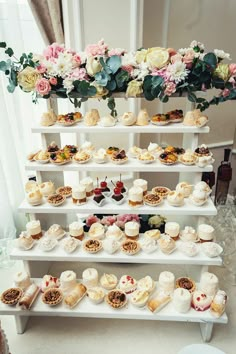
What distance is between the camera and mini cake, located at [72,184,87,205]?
1260 millimetres

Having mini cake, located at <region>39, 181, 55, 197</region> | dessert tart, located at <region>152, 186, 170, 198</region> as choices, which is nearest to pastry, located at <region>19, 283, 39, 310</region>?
mini cake, located at <region>39, 181, 55, 197</region>

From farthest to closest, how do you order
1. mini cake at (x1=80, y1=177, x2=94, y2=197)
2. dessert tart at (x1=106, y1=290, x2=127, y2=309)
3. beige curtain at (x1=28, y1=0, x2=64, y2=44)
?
beige curtain at (x1=28, y1=0, x2=64, y2=44) → mini cake at (x1=80, y1=177, x2=94, y2=197) → dessert tart at (x1=106, y1=290, x2=127, y2=309)

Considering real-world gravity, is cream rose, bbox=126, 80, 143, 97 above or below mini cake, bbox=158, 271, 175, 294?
above

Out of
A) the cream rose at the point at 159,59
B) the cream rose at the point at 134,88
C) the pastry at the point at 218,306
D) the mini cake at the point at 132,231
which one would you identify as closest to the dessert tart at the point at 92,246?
the mini cake at the point at 132,231

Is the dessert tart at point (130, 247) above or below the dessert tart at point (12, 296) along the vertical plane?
above

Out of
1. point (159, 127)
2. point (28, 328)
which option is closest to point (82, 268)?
point (28, 328)

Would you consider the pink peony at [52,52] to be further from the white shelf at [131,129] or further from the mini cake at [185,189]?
the mini cake at [185,189]

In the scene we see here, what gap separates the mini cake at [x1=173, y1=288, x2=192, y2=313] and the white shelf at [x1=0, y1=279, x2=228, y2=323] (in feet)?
0.06

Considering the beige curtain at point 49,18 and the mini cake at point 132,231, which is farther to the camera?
the beige curtain at point 49,18

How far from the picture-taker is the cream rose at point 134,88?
44.6 inches

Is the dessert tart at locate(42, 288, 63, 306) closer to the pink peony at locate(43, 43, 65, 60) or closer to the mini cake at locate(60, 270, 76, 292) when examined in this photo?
the mini cake at locate(60, 270, 76, 292)

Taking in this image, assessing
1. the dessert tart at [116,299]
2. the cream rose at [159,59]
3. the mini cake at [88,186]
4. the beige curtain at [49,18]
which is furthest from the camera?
the beige curtain at [49,18]

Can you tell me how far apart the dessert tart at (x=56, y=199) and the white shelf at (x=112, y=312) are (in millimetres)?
398

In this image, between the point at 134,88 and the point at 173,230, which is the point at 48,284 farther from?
the point at 134,88
